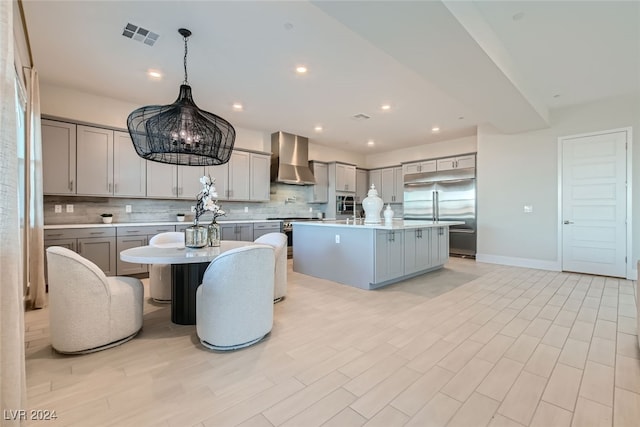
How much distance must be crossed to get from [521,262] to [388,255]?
10.8ft

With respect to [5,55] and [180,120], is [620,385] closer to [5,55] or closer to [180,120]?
[5,55]

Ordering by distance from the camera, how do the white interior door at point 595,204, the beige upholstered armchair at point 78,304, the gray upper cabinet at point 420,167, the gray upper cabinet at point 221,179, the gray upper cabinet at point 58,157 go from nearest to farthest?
the beige upholstered armchair at point 78,304 → the gray upper cabinet at point 58,157 → the white interior door at point 595,204 → the gray upper cabinet at point 221,179 → the gray upper cabinet at point 420,167

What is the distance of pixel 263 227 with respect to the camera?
5.96 metres

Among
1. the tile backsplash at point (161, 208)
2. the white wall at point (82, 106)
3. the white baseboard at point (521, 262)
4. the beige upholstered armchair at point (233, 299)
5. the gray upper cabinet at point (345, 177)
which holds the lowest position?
the white baseboard at point (521, 262)

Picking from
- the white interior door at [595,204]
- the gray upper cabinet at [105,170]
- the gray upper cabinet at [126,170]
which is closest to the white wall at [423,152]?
the white interior door at [595,204]

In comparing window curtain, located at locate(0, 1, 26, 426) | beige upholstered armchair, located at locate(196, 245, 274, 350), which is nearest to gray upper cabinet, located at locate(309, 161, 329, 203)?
beige upholstered armchair, located at locate(196, 245, 274, 350)

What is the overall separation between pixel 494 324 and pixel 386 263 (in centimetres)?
146


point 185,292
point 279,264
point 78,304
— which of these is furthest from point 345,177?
point 78,304

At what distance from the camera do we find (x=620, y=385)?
177 cm

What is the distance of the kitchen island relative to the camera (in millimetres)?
3812

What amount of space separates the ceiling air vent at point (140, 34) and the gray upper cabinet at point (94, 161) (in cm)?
214

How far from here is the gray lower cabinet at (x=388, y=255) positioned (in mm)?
3789

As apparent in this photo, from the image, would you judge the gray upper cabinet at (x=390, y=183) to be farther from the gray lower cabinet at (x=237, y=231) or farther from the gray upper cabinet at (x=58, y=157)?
the gray upper cabinet at (x=58, y=157)

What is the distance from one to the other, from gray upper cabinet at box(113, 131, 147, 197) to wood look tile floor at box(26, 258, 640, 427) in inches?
83.9
